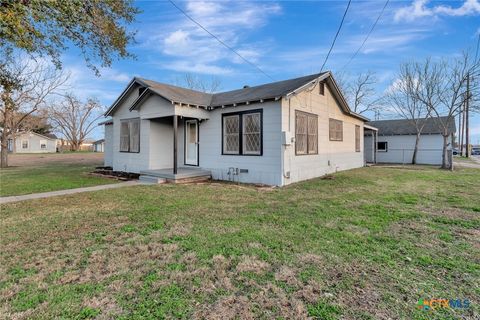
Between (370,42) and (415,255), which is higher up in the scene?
(370,42)

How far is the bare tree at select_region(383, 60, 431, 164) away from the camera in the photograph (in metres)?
18.9

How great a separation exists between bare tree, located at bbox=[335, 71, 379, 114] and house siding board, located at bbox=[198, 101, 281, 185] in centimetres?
2303

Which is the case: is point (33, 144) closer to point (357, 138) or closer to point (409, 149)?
point (357, 138)

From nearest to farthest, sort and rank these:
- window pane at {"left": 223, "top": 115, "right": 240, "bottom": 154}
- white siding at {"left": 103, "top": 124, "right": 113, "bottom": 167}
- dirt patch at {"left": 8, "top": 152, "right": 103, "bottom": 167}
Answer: window pane at {"left": 223, "top": 115, "right": 240, "bottom": 154}
white siding at {"left": 103, "top": 124, "right": 113, "bottom": 167}
dirt patch at {"left": 8, "top": 152, "right": 103, "bottom": 167}

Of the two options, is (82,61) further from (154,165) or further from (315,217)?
(315,217)

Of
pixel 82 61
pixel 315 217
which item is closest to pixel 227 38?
pixel 82 61

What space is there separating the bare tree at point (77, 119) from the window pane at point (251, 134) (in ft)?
150

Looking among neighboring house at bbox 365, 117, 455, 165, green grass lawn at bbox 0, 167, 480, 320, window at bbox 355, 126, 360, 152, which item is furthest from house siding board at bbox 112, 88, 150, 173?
neighboring house at bbox 365, 117, 455, 165

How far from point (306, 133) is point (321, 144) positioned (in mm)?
1662

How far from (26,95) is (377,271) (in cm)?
2081

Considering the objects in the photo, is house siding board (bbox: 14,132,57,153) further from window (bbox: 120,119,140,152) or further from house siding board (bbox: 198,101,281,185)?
A: house siding board (bbox: 198,101,281,185)

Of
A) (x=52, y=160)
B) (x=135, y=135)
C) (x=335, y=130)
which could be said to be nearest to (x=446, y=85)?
(x=335, y=130)

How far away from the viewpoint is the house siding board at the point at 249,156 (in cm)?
909

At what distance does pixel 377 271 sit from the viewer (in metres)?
2.97
